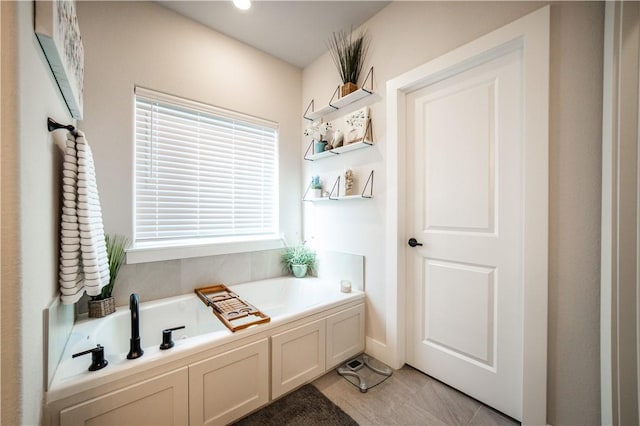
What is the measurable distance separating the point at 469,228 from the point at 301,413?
60.5 inches

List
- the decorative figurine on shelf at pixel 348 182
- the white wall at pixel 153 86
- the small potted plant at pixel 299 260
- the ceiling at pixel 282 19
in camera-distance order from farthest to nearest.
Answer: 1. the small potted plant at pixel 299 260
2. the decorative figurine on shelf at pixel 348 182
3. the ceiling at pixel 282 19
4. the white wall at pixel 153 86

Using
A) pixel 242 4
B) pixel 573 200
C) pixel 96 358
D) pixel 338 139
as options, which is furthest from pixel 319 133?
pixel 96 358

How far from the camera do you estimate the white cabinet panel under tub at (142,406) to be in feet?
3.38

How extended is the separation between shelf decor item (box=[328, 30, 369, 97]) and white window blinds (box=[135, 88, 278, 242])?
0.86m

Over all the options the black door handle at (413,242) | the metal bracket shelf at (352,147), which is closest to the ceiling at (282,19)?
the metal bracket shelf at (352,147)

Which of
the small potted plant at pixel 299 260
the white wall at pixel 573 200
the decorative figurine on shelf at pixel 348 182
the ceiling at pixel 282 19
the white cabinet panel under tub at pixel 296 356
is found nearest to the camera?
the white wall at pixel 573 200

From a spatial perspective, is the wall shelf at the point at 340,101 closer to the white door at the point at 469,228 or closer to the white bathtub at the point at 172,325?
the white door at the point at 469,228

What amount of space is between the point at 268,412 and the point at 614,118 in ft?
7.45

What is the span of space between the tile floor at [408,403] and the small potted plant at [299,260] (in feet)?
3.16

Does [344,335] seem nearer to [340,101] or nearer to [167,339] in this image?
[167,339]

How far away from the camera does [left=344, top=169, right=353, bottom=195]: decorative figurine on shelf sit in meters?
2.17

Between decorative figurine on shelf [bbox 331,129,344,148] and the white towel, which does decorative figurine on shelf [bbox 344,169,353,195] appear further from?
the white towel

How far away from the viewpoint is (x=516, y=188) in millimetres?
1406

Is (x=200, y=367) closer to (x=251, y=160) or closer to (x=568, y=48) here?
(x=251, y=160)
